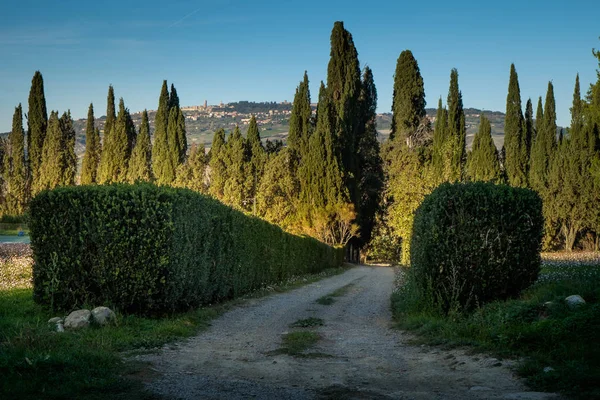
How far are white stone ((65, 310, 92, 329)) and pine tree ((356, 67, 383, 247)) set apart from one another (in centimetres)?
4130

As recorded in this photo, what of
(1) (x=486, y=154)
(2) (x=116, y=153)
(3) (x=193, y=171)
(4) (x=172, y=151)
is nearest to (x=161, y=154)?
(4) (x=172, y=151)

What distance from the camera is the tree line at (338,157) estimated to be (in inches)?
1822

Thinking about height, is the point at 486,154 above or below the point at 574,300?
above

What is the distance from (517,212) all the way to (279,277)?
13.7 metres

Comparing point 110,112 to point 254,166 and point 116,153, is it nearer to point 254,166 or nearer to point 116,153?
point 116,153

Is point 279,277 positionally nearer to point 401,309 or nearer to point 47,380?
point 401,309

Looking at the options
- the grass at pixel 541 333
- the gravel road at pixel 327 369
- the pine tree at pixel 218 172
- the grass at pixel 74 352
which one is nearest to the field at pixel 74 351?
the grass at pixel 74 352

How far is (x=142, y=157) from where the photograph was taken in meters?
63.9

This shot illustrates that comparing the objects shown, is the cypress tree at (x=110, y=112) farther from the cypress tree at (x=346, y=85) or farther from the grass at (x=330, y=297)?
the grass at (x=330, y=297)

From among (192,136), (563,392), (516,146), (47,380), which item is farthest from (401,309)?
(192,136)

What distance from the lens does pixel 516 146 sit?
57906 mm

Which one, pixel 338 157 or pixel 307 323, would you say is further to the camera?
pixel 338 157

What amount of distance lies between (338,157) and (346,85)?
9.33 meters

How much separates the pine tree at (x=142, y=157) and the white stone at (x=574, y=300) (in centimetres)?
5865
